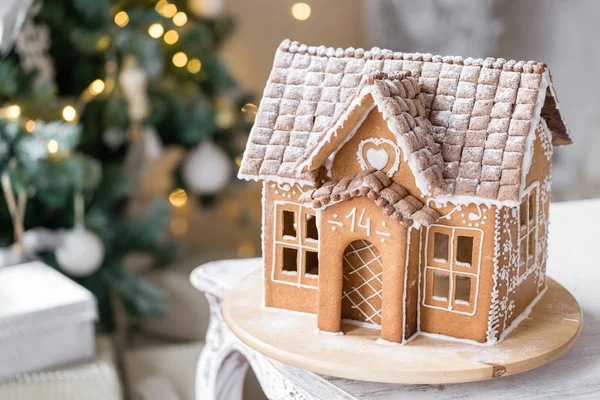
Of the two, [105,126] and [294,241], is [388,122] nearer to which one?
[294,241]

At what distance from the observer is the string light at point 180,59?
198cm

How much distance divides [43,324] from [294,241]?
2.38 ft

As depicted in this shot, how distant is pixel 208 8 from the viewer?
2141 millimetres

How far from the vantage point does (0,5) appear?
1.59 meters

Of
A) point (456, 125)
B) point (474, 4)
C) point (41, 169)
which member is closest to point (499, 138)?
point (456, 125)

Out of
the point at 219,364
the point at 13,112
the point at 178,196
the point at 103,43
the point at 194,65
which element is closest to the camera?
the point at 219,364

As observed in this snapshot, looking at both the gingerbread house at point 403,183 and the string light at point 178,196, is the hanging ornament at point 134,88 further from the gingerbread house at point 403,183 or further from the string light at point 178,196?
the gingerbread house at point 403,183

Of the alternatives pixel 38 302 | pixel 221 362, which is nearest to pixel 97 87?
pixel 38 302

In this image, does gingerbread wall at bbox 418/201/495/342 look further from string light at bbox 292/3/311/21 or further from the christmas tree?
string light at bbox 292/3/311/21

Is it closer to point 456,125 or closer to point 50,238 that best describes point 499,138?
point 456,125

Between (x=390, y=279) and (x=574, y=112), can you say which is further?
(x=574, y=112)

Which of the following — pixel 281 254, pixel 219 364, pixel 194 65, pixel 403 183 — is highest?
pixel 194 65

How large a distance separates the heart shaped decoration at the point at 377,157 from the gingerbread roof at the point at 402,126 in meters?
0.03

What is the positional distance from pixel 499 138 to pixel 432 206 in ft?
0.34
